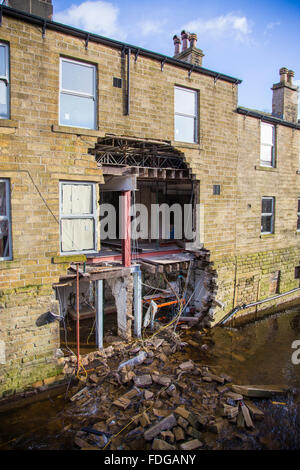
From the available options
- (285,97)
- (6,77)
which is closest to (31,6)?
(6,77)

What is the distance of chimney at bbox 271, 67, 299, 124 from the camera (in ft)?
57.0

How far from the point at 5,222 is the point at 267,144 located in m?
12.6

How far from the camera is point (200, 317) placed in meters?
13.9

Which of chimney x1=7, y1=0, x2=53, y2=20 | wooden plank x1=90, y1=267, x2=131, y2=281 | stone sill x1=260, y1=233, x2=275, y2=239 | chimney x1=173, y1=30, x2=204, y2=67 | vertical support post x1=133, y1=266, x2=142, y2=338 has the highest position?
chimney x1=173, y1=30, x2=204, y2=67

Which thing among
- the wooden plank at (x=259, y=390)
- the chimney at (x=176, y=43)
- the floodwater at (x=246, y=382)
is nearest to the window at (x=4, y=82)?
the floodwater at (x=246, y=382)

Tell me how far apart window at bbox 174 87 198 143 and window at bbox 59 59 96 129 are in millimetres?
3402

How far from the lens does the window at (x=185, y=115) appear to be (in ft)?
38.7

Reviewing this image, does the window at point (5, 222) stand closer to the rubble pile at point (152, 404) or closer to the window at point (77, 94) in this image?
the window at point (77, 94)

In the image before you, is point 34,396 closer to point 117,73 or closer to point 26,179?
point 26,179

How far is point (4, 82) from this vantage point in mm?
8375

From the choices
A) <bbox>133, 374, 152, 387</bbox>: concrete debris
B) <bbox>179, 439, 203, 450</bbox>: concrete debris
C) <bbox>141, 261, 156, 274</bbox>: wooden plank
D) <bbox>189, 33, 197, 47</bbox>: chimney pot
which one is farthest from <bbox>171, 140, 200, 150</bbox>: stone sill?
<bbox>179, 439, 203, 450</bbox>: concrete debris

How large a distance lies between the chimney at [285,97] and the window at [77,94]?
12196 millimetres

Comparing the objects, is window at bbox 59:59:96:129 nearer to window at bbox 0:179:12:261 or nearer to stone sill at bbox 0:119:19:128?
stone sill at bbox 0:119:19:128

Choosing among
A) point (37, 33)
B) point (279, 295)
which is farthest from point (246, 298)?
point (37, 33)
